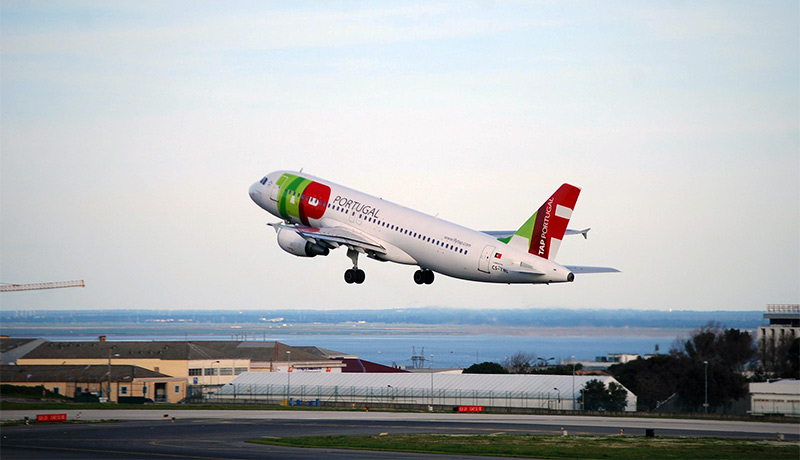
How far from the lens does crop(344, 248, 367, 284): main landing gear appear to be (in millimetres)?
66625

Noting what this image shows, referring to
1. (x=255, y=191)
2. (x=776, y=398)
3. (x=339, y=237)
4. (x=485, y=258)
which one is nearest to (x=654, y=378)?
(x=776, y=398)

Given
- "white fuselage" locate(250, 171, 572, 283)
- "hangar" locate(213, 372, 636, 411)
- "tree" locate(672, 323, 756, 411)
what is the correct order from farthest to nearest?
"hangar" locate(213, 372, 636, 411) < "tree" locate(672, 323, 756, 411) < "white fuselage" locate(250, 171, 572, 283)

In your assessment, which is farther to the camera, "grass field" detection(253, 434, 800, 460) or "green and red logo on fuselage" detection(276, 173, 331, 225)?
"green and red logo on fuselage" detection(276, 173, 331, 225)

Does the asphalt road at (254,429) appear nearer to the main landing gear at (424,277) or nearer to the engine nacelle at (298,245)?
the main landing gear at (424,277)

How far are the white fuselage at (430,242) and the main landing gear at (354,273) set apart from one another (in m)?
1.71

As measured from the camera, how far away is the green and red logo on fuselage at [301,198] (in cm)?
6888

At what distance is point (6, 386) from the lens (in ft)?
347

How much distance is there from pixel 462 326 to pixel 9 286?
9500 centimetres

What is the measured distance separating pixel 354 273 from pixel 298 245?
4208mm

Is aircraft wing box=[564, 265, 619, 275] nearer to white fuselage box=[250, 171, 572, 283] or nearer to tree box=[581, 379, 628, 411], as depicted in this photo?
white fuselage box=[250, 171, 572, 283]

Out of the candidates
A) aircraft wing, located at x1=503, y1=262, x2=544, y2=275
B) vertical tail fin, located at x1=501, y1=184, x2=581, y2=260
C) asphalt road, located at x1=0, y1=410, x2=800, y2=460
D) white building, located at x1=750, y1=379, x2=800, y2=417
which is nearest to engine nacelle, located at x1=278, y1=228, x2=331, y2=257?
asphalt road, located at x1=0, y1=410, x2=800, y2=460

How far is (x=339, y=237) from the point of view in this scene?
213 feet

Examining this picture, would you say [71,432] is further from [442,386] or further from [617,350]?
[617,350]

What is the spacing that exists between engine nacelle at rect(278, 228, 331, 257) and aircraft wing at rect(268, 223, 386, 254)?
687 mm
